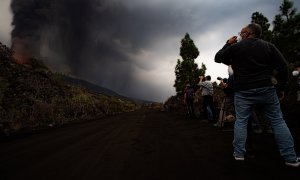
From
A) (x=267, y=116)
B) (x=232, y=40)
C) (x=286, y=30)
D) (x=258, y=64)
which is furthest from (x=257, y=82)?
(x=286, y=30)

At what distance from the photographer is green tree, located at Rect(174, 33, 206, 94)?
4084 cm

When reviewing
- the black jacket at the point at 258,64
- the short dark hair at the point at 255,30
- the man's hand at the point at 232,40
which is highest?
the short dark hair at the point at 255,30

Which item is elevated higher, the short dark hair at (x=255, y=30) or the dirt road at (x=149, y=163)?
the short dark hair at (x=255, y=30)

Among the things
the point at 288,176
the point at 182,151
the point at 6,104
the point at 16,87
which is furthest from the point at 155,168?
the point at 16,87

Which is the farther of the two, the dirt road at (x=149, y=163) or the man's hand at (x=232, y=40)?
the man's hand at (x=232, y=40)

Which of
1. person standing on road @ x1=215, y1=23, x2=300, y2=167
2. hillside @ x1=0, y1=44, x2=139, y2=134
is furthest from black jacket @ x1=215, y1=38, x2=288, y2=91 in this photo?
hillside @ x1=0, y1=44, x2=139, y2=134

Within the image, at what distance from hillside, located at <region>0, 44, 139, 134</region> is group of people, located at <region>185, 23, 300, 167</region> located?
9.75 metres

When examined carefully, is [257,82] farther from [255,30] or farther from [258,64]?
[255,30]

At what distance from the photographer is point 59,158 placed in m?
4.62

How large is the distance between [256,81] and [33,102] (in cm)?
1573

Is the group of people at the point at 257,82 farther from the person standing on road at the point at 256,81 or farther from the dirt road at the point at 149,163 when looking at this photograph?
the dirt road at the point at 149,163

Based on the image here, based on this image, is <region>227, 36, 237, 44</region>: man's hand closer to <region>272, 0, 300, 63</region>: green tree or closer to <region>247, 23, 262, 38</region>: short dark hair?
<region>247, 23, 262, 38</region>: short dark hair

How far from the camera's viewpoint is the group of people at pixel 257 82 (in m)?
3.84

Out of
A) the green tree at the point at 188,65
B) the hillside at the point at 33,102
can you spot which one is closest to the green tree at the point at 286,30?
the green tree at the point at 188,65
